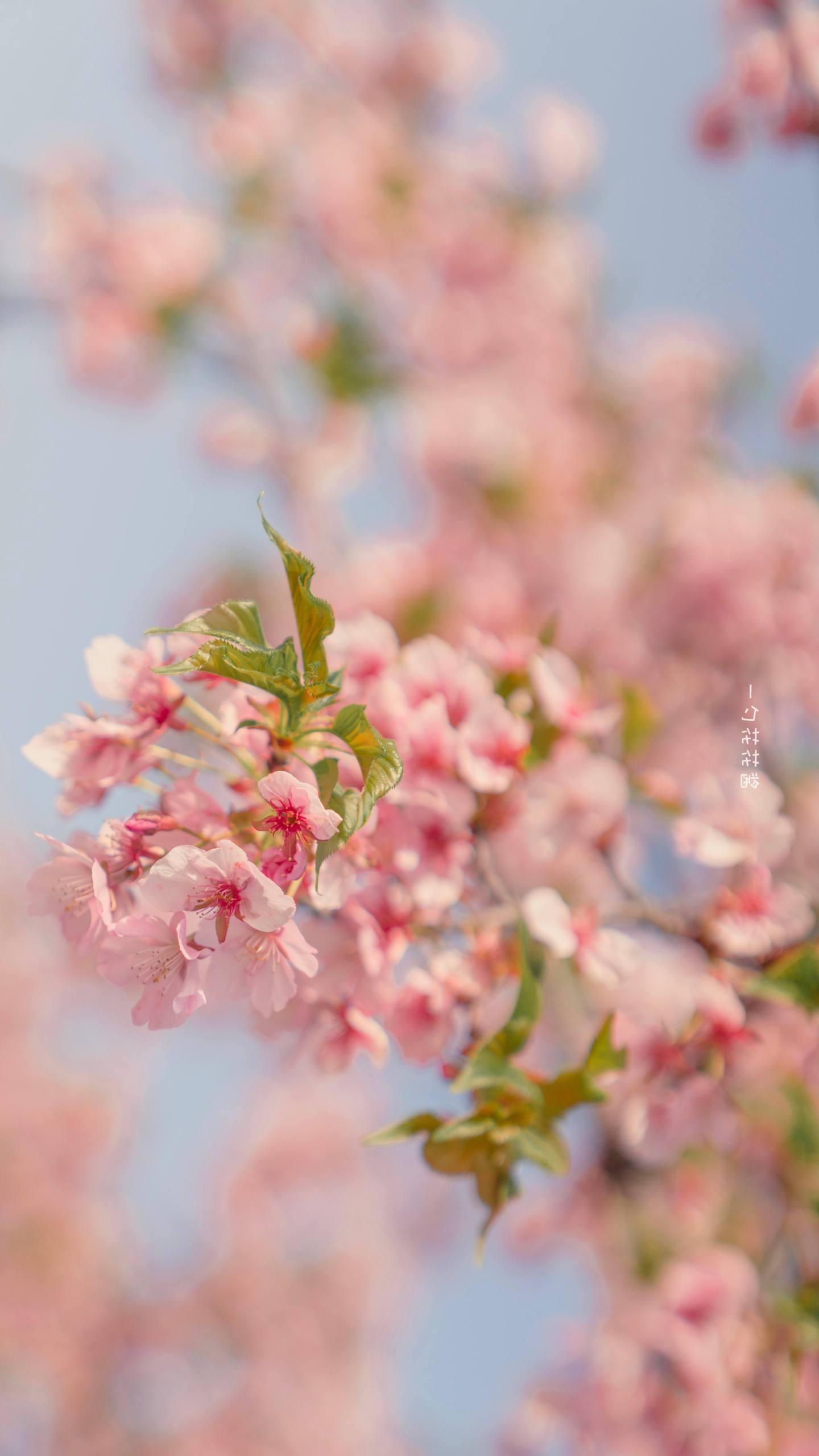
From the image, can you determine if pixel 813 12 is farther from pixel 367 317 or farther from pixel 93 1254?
pixel 93 1254

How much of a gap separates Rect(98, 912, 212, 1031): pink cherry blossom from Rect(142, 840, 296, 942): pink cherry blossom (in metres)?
0.03

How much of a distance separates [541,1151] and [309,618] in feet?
2.18

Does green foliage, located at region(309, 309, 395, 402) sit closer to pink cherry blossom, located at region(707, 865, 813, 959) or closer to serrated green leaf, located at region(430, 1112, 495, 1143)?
pink cherry blossom, located at region(707, 865, 813, 959)

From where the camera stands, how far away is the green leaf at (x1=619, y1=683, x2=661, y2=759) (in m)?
1.70

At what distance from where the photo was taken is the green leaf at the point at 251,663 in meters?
0.89

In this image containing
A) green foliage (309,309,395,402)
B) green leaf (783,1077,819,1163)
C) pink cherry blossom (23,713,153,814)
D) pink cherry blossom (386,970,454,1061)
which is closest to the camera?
pink cherry blossom (23,713,153,814)

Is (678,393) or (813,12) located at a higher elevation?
(813,12)

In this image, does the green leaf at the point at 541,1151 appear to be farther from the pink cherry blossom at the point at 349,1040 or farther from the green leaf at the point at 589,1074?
the pink cherry blossom at the point at 349,1040

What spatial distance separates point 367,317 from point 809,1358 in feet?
12.9

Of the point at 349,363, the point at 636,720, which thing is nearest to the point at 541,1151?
the point at 636,720

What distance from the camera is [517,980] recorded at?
1241 millimetres

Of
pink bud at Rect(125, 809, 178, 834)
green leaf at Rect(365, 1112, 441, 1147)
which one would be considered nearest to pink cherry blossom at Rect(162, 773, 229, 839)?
pink bud at Rect(125, 809, 178, 834)

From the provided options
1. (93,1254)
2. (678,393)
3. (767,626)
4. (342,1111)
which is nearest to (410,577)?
(767,626)

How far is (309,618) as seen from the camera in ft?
3.10
